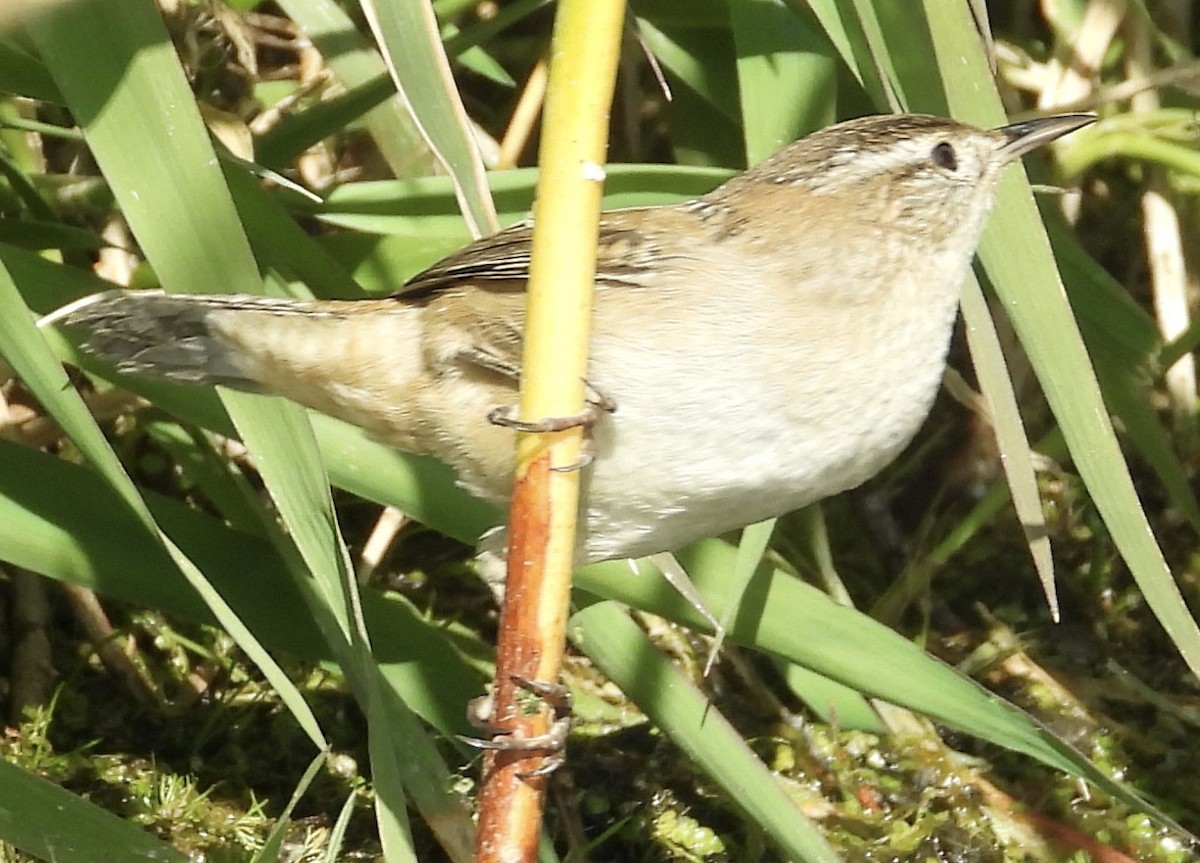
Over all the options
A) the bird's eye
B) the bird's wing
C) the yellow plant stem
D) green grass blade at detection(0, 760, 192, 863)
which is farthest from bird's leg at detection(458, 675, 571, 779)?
the bird's eye

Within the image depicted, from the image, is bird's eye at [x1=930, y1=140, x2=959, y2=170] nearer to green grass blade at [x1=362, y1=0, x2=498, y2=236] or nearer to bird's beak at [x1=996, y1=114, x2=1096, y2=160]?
bird's beak at [x1=996, y1=114, x2=1096, y2=160]

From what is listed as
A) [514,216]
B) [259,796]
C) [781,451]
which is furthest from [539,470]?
[259,796]

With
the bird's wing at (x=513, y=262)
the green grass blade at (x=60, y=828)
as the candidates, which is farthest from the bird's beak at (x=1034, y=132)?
the green grass blade at (x=60, y=828)

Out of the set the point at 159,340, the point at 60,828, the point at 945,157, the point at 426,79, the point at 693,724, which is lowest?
the point at 693,724

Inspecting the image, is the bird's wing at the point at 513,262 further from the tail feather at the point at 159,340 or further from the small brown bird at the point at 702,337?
the tail feather at the point at 159,340

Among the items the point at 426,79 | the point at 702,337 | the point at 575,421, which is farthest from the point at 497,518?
the point at 426,79

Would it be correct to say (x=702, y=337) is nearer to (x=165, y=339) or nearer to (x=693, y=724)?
(x=693, y=724)

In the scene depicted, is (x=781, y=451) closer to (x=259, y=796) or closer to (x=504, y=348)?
(x=504, y=348)
